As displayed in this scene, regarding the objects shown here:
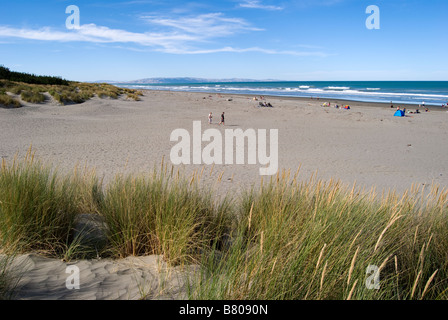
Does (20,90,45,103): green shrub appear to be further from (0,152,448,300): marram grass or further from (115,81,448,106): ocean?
(115,81,448,106): ocean

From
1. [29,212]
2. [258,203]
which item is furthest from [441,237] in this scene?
[29,212]

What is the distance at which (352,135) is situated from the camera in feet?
56.4

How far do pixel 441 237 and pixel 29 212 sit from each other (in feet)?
13.1

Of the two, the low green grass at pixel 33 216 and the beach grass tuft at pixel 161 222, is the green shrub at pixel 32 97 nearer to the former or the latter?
the low green grass at pixel 33 216

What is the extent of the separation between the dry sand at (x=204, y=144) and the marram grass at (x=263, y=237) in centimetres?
38

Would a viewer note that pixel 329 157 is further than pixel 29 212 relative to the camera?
Yes

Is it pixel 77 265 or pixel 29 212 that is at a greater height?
pixel 29 212

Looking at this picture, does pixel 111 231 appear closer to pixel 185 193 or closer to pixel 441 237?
pixel 185 193

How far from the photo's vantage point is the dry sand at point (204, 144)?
3.01 metres

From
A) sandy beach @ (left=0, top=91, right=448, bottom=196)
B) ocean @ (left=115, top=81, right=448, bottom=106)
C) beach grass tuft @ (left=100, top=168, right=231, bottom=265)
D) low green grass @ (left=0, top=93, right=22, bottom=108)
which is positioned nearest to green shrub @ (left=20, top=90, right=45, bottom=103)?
sandy beach @ (left=0, top=91, right=448, bottom=196)

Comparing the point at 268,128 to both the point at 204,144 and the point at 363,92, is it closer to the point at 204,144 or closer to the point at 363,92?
the point at 204,144

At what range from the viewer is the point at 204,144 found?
13977 millimetres

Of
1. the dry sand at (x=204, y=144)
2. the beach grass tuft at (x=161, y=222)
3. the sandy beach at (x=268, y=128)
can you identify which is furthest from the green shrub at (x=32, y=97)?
the beach grass tuft at (x=161, y=222)

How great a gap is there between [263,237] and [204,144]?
1146 centimetres
